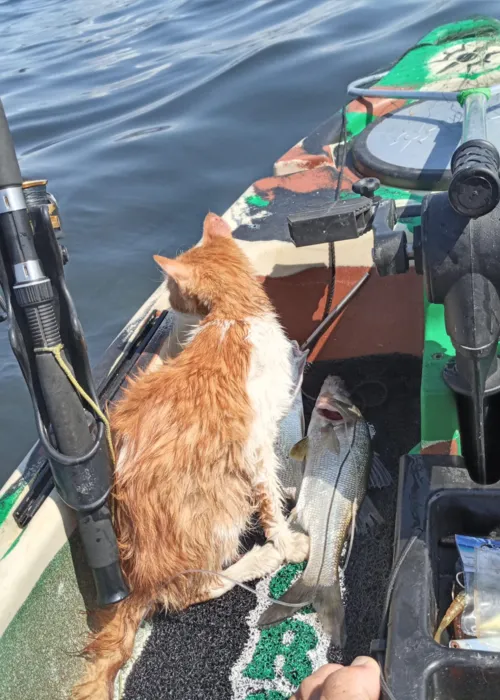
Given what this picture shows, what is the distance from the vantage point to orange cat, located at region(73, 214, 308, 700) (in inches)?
101

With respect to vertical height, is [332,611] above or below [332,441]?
below

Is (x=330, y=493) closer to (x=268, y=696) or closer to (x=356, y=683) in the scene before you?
(x=268, y=696)

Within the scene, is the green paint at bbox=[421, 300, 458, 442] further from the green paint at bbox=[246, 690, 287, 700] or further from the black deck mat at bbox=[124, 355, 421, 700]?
the green paint at bbox=[246, 690, 287, 700]

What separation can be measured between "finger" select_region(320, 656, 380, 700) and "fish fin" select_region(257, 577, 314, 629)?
118 centimetres

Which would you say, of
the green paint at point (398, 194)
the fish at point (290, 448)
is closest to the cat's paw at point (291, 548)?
the fish at point (290, 448)

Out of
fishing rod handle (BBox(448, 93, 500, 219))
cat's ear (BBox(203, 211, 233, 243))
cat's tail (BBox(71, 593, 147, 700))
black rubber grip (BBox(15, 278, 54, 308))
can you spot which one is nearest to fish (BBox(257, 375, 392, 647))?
cat's tail (BBox(71, 593, 147, 700))

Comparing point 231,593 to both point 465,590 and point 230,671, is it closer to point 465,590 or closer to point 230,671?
point 230,671

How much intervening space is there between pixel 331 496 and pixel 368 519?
22 centimetres

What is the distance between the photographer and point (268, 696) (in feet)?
8.67

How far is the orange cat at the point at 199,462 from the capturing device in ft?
8.43

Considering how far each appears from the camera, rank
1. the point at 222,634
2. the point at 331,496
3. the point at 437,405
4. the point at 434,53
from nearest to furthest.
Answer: the point at 437,405, the point at 222,634, the point at 331,496, the point at 434,53

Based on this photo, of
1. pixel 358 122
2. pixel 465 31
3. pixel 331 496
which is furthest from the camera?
pixel 465 31

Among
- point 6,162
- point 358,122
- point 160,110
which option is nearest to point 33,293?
point 6,162

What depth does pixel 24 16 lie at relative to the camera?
16.2 m
